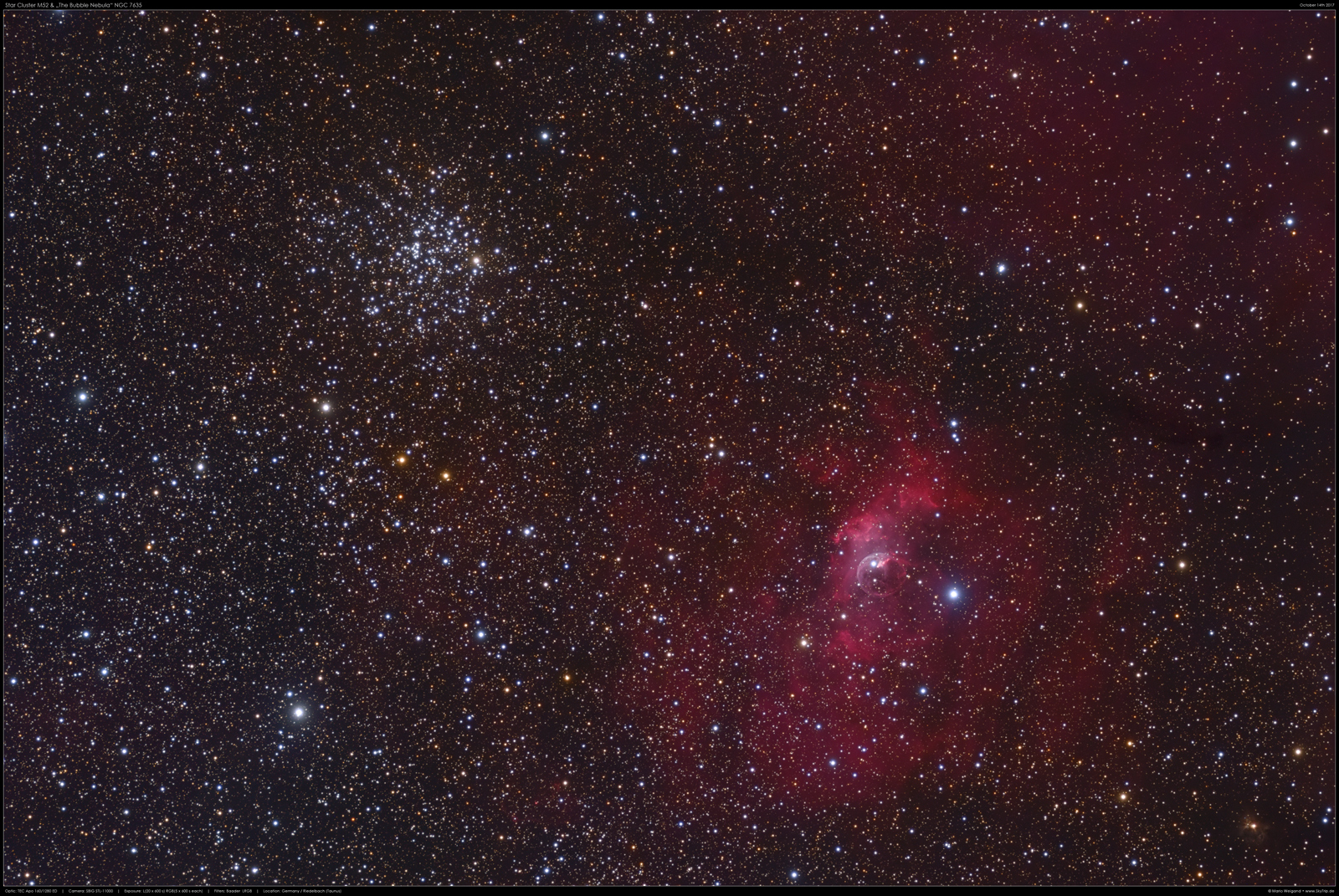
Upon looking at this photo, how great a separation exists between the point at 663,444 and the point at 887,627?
1.50 ft

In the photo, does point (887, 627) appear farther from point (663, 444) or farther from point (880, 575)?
point (663, 444)

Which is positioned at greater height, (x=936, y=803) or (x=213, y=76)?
(x=213, y=76)

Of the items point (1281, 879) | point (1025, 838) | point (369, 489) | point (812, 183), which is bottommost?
point (1281, 879)

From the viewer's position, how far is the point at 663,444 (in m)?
0.85

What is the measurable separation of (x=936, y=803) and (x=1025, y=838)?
16 cm

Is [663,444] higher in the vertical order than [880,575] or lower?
higher

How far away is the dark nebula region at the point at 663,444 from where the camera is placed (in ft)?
2.74

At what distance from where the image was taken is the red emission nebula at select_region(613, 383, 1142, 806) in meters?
0.86

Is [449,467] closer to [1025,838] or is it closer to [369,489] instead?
[369,489]

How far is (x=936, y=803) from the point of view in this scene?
0.88m

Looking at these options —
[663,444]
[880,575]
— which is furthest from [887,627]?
[663,444]

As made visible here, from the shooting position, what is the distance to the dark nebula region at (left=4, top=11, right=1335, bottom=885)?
0.84 metres

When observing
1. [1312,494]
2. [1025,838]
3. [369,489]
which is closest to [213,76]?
[369,489]

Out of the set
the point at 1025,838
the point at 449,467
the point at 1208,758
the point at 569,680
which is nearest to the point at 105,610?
the point at 449,467
